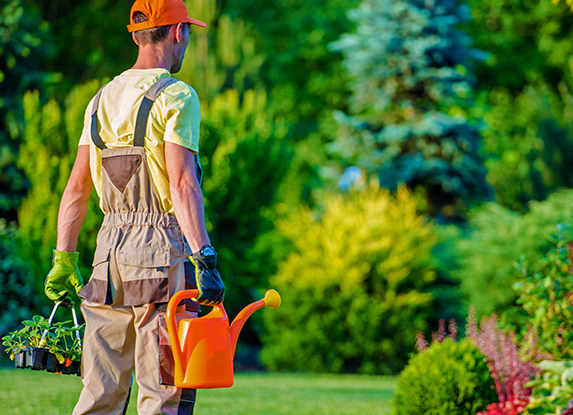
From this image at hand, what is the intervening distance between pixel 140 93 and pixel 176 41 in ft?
0.98

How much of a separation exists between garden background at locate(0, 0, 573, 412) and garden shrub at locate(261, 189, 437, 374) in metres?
0.02

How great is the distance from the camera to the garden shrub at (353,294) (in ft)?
35.7

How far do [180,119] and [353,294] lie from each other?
8.60 metres

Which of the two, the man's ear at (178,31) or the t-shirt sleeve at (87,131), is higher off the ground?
the man's ear at (178,31)

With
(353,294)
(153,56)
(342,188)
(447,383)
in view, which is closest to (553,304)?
(447,383)

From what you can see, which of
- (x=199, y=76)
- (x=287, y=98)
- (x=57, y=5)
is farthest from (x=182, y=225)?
(x=287, y=98)

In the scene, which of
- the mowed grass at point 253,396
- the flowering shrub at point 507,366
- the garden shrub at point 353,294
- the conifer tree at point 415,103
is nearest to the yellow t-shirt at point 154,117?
the flowering shrub at point 507,366

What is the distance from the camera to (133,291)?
2664mm

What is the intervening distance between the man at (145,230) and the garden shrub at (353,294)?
833cm

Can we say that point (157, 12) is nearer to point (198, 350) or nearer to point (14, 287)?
point (198, 350)

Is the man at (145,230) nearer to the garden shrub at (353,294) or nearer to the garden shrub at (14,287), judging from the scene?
the garden shrub at (14,287)

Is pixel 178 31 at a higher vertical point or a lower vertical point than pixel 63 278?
higher

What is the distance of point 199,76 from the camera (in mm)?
13867

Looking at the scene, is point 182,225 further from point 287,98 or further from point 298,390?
point 287,98
